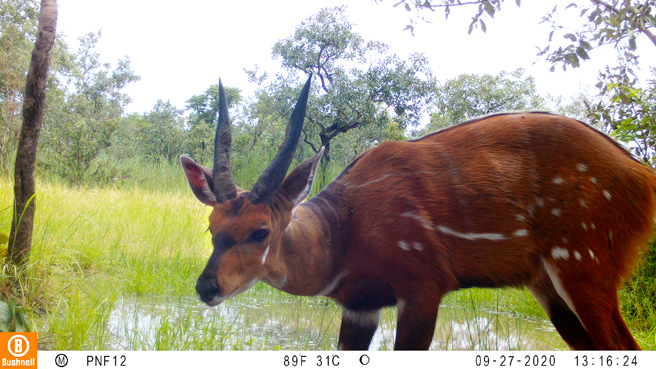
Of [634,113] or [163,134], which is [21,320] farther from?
[163,134]

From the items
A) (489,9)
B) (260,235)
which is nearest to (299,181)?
(260,235)

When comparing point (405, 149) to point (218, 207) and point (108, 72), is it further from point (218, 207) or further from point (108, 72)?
point (108, 72)

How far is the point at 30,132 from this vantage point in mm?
2836

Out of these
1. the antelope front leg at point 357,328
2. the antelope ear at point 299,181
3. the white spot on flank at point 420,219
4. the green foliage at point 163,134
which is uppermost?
the green foliage at point 163,134

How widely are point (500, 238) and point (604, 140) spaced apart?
0.76 meters

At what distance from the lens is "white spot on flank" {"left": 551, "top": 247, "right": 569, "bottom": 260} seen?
213cm

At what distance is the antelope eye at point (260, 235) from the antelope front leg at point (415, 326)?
666mm

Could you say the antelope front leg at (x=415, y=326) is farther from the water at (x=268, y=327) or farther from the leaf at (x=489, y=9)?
the leaf at (x=489, y=9)

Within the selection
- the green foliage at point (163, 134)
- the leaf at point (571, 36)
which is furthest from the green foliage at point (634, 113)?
the green foliage at point (163, 134)

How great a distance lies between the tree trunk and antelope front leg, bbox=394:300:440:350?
2343 mm

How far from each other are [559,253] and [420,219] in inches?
25.8

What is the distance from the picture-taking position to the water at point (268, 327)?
2525 millimetres

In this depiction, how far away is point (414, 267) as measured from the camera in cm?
206

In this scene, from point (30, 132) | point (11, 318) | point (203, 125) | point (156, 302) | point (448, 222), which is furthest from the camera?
point (203, 125)
